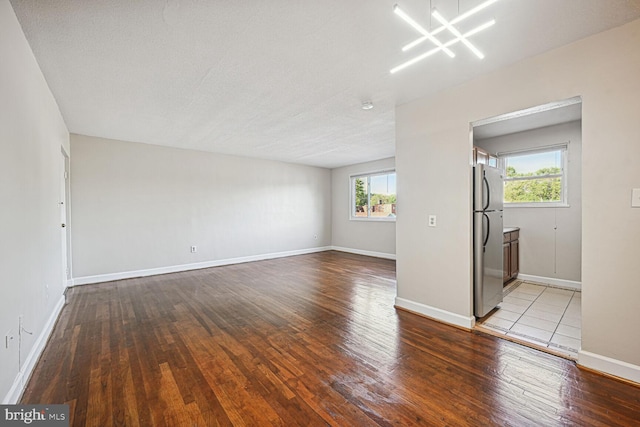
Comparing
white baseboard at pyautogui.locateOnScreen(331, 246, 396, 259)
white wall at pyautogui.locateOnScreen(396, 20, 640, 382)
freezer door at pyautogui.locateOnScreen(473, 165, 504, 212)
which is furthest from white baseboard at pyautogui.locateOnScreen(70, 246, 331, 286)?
freezer door at pyautogui.locateOnScreen(473, 165, 504, 212)

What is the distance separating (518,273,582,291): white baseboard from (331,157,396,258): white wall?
8.90ft

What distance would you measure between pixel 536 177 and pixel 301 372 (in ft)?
15.5

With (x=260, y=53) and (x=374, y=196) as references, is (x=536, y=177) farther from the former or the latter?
(x=260, y=53)

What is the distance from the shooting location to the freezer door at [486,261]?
2.86 m

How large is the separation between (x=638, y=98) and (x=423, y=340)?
2443 mm

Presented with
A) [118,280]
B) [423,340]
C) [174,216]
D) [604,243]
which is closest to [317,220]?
[174,216]

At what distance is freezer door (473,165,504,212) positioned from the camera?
111 inches

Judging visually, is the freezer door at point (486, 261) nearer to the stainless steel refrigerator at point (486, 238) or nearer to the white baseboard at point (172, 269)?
the stainless steel refrigerator at point (486, 238)

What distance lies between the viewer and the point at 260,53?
229 cm

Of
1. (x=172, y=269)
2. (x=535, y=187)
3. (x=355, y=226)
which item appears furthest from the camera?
(x=355, y=226)

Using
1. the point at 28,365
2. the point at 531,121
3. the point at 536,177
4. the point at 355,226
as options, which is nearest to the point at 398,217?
the point at 531,121

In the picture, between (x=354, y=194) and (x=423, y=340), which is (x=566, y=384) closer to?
(x=423, y=340)

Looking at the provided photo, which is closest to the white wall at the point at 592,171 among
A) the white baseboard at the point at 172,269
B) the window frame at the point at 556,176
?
the window frame at the point at 556,176

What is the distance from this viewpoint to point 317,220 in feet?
26.8
